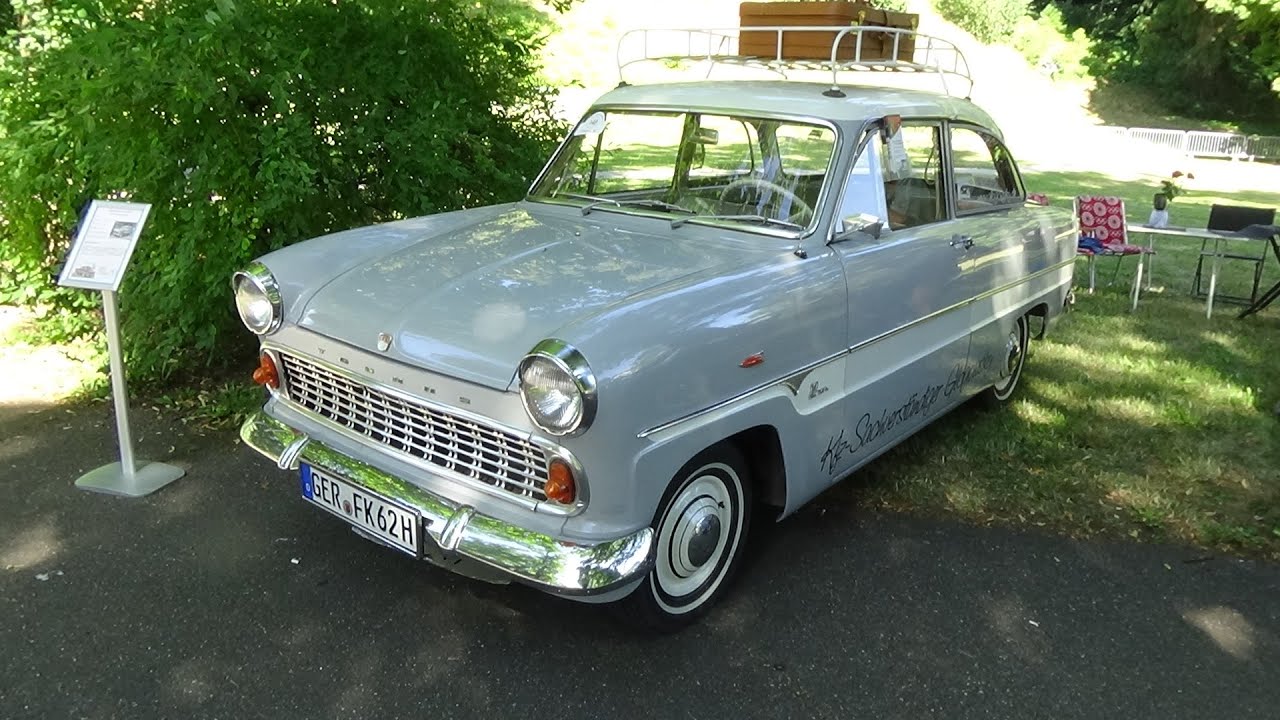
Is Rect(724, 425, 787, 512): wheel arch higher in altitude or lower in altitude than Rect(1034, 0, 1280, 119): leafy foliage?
lower

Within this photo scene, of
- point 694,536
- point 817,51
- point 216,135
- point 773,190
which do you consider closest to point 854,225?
point 773,190

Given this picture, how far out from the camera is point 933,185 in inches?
164

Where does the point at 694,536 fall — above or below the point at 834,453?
below

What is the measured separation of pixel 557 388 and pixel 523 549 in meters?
0.48

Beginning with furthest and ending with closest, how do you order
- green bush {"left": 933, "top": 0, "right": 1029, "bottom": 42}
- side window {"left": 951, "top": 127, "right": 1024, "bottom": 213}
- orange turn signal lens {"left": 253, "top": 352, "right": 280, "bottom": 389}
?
green bush {"left": 933, "top": 0, "right": 1029, "bottom": 42} < side window {"left": 951, "top": 127, "right": 1024, "bottom": 213} < orange turn signal lens {"left": 253, "top": 352, "right": 280, "bottom": 389}

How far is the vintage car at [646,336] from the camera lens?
8.69 feet

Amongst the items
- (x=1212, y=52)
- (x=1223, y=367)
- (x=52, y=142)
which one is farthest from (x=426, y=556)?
(x=1212, y=52)

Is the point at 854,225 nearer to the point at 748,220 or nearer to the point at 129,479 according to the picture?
the point at 748,220

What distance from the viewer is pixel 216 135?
4.68 metres

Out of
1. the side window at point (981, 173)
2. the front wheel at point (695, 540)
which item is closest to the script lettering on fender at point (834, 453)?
the front wheel at point (695, 540)

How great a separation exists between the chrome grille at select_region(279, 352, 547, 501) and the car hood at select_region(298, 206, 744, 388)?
165 millimetres

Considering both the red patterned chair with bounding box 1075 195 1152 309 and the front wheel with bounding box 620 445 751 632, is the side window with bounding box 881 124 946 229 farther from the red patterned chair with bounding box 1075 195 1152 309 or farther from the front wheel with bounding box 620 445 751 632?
the red patterned chair with bounding box 1075 195 1152 309

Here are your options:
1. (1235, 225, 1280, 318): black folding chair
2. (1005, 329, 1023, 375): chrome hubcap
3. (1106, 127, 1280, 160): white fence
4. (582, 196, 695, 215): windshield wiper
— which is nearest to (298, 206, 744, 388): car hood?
(582, 196, 695, 215): windshield wiper

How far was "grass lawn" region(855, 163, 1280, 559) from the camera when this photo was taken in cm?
414
